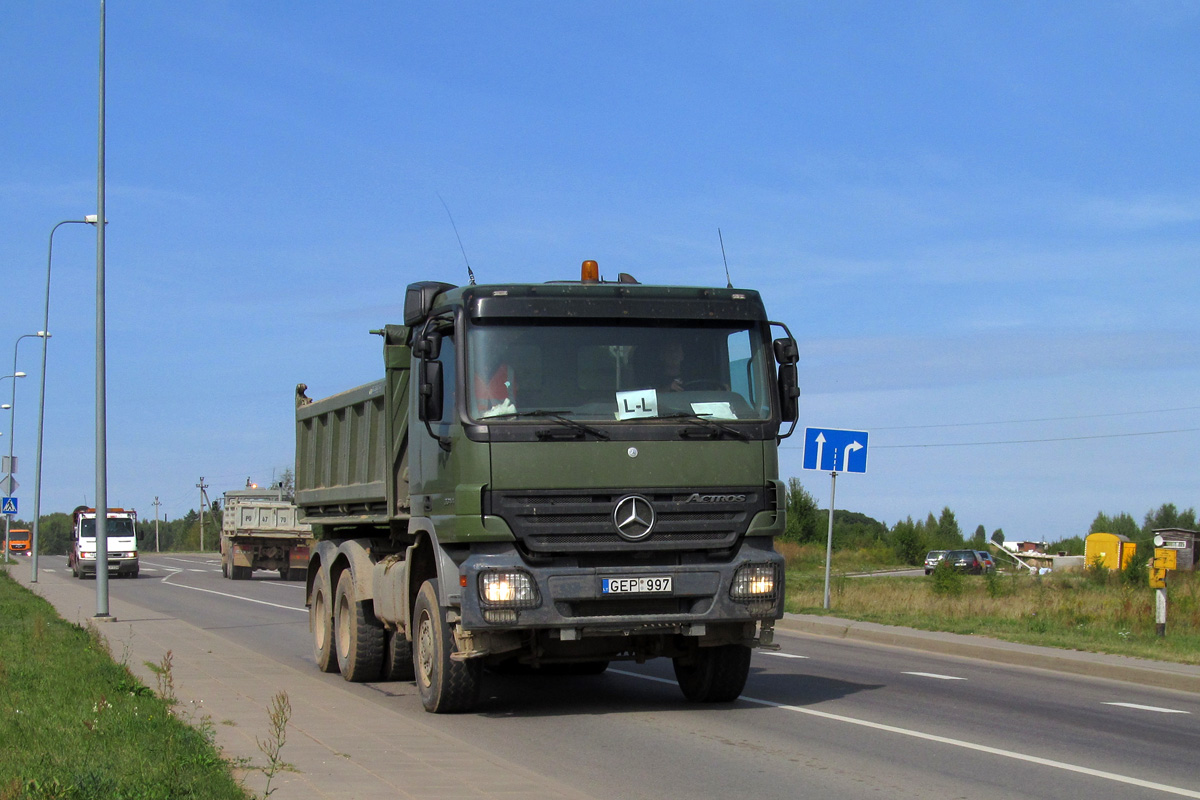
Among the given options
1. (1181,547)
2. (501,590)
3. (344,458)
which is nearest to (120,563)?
(344,458)

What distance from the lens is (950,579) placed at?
26.9 m

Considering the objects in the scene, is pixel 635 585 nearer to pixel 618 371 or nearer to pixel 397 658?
pixel 618 371

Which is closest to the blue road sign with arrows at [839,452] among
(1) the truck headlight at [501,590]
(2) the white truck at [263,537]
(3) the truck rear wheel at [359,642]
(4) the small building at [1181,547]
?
(4) the small building at [1181,547]

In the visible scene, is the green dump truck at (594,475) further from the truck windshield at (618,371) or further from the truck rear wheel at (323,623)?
the truck rear wheel at (323,623)

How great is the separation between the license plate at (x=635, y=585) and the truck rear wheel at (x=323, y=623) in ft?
17.1

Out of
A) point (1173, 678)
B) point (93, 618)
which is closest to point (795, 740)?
point (1173, 678)

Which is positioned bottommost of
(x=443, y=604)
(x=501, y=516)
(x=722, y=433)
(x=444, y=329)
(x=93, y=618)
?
(x=93, y=618)

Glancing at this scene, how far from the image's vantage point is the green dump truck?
9.19m

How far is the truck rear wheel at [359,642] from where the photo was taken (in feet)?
41.0

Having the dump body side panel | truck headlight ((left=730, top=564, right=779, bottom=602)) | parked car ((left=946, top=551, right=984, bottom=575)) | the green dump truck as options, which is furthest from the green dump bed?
parked car ((left=946, top=551, right=984, bottom=575))

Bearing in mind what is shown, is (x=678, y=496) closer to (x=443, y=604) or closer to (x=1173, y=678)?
(x=443, y=604)

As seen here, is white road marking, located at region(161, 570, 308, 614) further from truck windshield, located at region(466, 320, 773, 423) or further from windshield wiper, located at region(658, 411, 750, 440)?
windshield wiper, located at region(658, 411, 750, 440)

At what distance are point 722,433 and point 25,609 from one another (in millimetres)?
16337

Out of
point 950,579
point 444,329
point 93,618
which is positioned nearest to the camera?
point 444,329
